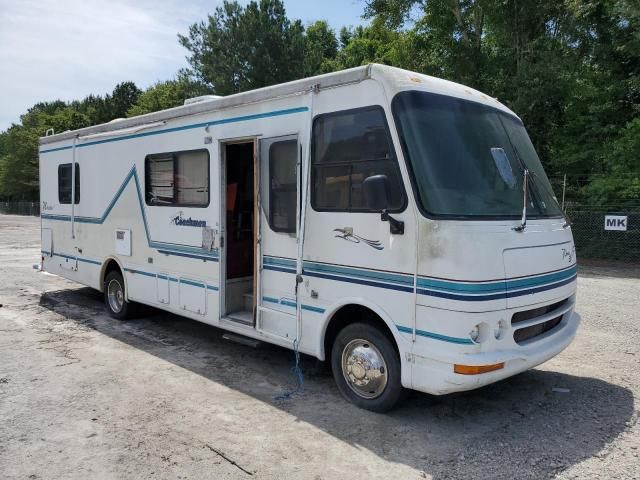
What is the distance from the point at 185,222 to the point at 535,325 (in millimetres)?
4103

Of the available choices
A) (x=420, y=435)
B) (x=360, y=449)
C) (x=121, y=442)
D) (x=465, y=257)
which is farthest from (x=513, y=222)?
(x=121, y=442)

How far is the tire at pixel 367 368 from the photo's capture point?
438cm

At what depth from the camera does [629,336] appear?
7031 mm

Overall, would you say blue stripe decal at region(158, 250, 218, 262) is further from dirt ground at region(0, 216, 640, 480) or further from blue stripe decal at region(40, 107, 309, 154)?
blue stripe decal at region(40, 107, 309, 154)

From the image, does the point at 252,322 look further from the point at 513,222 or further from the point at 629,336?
the point at 629,336

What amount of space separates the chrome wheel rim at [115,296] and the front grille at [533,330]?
5.84 metres

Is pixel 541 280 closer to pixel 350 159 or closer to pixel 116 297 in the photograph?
pixel 350 159

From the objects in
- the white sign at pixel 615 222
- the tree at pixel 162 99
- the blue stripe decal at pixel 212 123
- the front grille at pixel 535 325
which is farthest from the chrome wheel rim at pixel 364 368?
the tree at pixel 162 99

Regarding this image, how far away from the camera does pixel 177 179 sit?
6.62 m

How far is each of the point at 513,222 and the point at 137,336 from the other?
16.9 ft

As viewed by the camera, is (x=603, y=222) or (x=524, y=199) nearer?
(x=524, y=199)

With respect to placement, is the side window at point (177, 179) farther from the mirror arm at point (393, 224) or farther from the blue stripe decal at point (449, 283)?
the mirror arm at point (393, 224)

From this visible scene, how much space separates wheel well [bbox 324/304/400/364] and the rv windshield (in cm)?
112

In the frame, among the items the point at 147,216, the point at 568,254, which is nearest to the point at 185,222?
the point at 147,216
